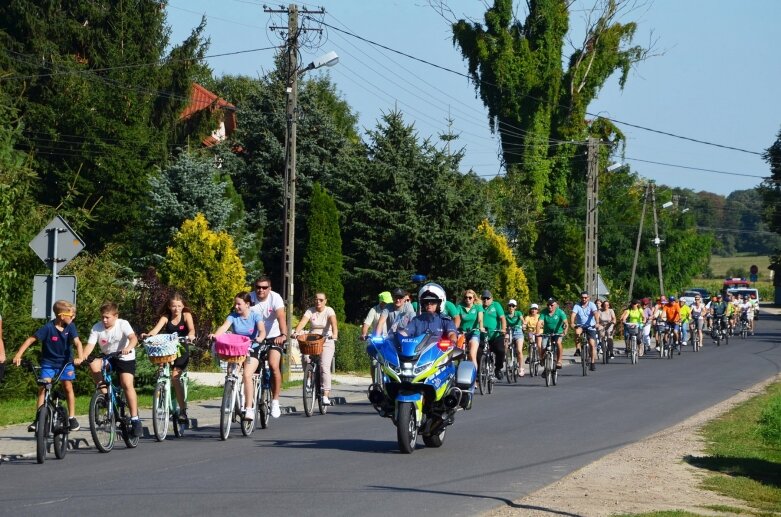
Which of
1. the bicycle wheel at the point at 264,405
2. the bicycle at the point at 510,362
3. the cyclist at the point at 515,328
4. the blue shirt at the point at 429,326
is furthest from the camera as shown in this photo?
the cyclist at the point at 515,328

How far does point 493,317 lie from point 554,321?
2277mm

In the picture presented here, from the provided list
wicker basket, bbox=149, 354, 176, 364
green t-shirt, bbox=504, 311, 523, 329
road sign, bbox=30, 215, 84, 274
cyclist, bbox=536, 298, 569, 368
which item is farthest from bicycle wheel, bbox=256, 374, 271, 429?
green t-shirt, bbox=504, 311, 523, 329

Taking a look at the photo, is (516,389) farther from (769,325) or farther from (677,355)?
(769,325)

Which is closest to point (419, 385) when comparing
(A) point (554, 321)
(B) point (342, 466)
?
(B) point (342, 466)

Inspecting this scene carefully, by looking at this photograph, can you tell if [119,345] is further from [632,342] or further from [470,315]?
[632,342]

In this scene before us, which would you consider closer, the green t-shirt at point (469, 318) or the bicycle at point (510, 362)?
the green t-shirt at point (469, 318)

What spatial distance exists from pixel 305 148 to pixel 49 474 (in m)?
41.4

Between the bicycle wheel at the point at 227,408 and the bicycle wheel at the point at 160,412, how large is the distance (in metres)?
0.68

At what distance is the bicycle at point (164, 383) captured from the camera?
15.2m

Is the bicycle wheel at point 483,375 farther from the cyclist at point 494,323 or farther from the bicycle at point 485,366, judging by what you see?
the cyclist at point 494,323

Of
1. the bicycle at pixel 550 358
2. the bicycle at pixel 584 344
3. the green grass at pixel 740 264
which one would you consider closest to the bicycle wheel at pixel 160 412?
the bicycle at pixel 550 358

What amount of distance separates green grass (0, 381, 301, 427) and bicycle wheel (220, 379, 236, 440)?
10.8 ft

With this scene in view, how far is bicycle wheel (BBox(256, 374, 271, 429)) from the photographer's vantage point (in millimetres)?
17234

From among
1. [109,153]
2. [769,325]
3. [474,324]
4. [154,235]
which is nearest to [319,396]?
[474,324]
